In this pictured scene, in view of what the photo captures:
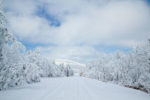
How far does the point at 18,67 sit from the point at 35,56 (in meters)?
24.2

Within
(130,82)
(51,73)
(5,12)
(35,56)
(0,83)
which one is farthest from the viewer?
(51,73)

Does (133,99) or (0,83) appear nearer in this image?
(133,99)

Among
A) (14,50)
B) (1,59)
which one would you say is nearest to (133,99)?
(1,59)

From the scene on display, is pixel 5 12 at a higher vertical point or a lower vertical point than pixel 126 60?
higher

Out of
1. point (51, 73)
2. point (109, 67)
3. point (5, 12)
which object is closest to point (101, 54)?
point (109, 67)

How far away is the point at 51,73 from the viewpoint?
5350 cm

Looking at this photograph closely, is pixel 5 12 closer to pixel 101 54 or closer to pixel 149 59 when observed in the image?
pixel 149 59

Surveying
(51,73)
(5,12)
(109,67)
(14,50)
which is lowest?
(51,73)

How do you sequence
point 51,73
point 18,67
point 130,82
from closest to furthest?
point 18,67 < point 130,82 < point 51,73

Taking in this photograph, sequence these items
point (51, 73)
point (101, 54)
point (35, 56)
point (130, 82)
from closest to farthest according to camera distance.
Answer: point (130, 82)
point (35, 56)
point (101, 54)
point (51, 73)

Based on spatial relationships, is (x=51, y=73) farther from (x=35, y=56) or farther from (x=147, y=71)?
(x=147, y=71)

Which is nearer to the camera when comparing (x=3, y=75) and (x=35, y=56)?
(x=3, y=75)

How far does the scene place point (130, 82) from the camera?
74.2ft

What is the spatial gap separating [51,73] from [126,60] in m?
36.3
